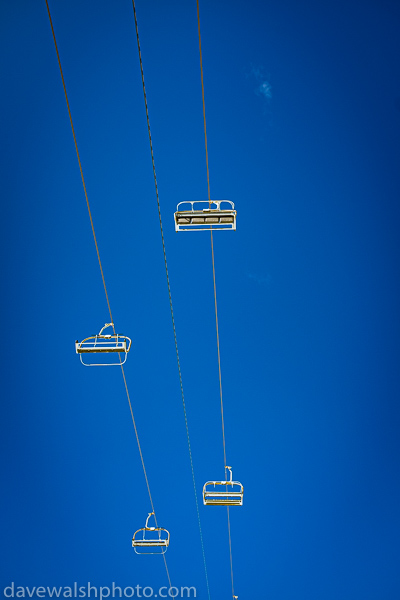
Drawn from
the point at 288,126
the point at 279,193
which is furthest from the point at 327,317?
the point at 288,126

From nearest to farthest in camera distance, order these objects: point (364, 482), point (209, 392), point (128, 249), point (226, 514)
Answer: point (128, 249)
point (209, 392)
point (364, 482)
point (226, 514)

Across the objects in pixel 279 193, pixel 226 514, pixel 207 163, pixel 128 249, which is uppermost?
pixel 207 163

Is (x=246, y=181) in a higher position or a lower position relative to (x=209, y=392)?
higher

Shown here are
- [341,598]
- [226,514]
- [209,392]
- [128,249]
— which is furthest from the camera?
[341,598]

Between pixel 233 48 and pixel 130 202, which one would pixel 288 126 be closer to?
pixel 233 48

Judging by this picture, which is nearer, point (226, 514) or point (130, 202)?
point (130, 202)

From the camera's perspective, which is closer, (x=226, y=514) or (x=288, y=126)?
(x=288, y=126)

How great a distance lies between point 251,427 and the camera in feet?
29.9

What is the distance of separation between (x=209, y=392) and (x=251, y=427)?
4.44 ft

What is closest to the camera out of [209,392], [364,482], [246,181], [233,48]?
[233,48]

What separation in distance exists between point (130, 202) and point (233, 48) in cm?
301

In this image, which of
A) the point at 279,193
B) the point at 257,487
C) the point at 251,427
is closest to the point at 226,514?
the point at 257,487

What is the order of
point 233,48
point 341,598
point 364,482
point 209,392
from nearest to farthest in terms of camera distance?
point 233,48, point 209,392, point 364,482, point 341,598

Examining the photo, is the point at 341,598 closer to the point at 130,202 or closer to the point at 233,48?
the point at 130,202
